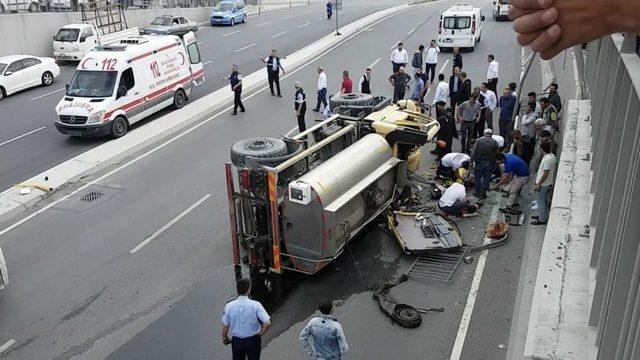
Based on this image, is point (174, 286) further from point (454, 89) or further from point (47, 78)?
point (47, 78)

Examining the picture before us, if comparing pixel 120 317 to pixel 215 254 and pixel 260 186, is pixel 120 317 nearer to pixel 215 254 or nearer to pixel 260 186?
pixel 215 254

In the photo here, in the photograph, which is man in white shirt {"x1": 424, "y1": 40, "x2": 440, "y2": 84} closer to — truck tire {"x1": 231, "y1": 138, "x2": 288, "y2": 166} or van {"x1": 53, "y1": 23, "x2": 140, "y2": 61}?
truck tire {"x1": 231, "y1": 138, "x2": 288, "y2": 166}

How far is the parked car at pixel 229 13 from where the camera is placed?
40.7m

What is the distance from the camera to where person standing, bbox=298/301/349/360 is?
6.85 m

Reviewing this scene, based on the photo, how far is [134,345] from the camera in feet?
28.8

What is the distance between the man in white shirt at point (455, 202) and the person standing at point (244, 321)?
5938 mm

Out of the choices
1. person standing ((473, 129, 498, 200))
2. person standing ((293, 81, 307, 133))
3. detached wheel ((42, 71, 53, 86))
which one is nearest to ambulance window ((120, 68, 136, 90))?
person standing ((293, 81, 307, 133))

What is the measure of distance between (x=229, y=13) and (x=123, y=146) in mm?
25816

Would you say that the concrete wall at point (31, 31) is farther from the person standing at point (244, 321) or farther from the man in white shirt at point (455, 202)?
the person standing at point (244, 321)

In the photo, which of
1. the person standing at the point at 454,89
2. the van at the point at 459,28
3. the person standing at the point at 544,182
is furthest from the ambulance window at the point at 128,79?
the van at the point at 459,28

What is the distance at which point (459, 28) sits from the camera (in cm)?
2766

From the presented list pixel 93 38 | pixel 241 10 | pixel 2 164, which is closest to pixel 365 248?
pixel 2 164

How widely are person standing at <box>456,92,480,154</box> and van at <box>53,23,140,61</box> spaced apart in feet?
64.8

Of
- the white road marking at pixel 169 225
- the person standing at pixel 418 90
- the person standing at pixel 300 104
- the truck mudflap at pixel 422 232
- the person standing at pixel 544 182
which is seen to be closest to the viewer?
the truck mudflap at pixel 422 232
